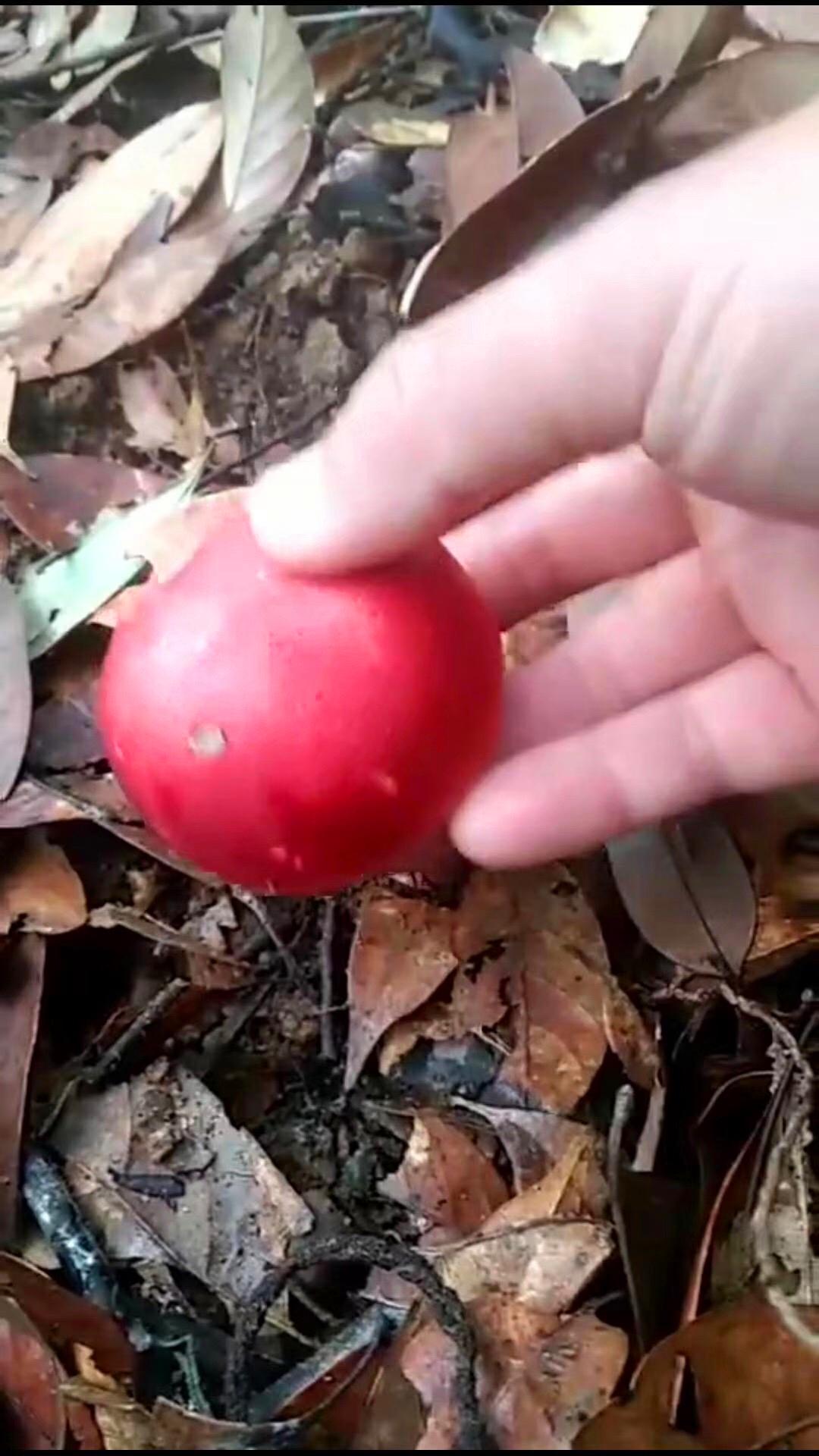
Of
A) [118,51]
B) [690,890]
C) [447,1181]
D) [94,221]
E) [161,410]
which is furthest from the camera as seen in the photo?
[118,51]

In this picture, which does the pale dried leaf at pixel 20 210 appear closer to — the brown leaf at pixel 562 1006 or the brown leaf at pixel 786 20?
the brown leaf at pixel 786 20

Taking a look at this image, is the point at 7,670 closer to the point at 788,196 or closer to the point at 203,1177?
the point at 203,1177

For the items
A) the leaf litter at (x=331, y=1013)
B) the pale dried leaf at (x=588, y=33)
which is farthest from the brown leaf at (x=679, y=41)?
the pale dried leaf at (x=588, y=33)

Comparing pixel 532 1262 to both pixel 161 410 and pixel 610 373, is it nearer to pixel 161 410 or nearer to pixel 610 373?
pixel 610 373

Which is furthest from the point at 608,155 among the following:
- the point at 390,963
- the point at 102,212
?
the point at 390,963

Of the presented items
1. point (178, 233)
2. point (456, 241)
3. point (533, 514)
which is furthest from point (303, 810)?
point (178, 233)

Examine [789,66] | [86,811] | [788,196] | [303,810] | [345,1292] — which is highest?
[788,196]
